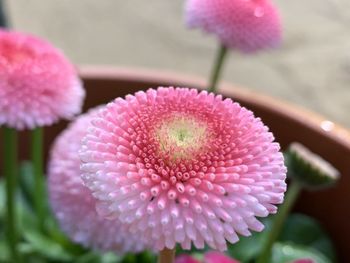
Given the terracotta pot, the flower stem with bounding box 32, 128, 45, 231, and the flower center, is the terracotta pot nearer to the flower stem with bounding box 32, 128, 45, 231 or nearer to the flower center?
the flower stem with bounding box 32, 128, 45, 231

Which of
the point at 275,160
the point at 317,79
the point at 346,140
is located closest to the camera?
the point at 275,160

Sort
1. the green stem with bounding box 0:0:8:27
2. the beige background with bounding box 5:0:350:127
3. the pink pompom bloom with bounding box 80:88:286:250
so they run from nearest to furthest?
the pink pompom bloom with bounding box 80:88:286:250 → the green stem with bounding box 0:0:8:27 → the beige background with bounding box 5:0:350:127

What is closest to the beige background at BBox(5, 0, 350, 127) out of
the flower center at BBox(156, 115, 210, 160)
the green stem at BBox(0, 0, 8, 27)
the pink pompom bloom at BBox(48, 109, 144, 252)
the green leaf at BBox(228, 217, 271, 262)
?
the green stem at BBox(0, 0, 8, 27)

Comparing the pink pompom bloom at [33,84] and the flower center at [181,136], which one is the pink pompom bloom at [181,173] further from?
the pink pompom bloom at [33,84]

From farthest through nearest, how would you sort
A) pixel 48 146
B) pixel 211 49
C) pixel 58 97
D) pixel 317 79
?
pixel 211 49, pixel 317 79, pixel 48 146, pixel 58 97

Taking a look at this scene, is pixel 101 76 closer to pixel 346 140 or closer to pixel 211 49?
pixel 346 140

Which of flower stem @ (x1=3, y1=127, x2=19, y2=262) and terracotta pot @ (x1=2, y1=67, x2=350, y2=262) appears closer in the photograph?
flower stem @ (x1=3, y1=127, x2=19, y2=262)

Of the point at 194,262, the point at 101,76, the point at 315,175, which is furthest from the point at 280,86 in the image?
the point at 194,262
